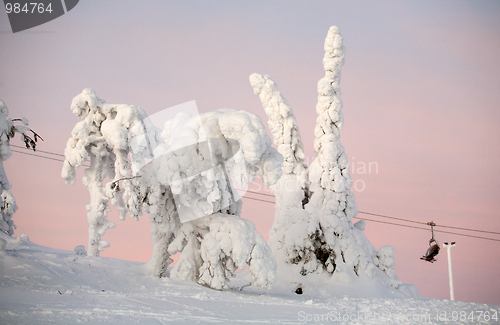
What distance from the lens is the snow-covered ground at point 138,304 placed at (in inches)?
238

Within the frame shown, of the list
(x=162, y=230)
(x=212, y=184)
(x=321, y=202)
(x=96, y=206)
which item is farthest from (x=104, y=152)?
(x=321, y=202)

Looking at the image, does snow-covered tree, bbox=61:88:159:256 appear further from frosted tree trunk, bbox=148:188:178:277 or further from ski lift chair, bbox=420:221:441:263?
ski lift chair, bbox=420:221:441:263

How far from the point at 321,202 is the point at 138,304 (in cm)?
767

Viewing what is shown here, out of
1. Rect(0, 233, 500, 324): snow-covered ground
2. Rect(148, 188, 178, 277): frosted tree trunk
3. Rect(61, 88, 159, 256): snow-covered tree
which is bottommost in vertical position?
Rect(0, 233, 500, 324): snow-covered ground

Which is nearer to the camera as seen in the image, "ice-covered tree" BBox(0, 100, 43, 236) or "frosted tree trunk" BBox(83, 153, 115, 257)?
"ice-covered tree" BBox(0, 100, 43, 236)

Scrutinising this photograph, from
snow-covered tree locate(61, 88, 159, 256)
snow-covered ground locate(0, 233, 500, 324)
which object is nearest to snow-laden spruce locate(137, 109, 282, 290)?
snow-covered tree locate(61, 88, 159, 256)

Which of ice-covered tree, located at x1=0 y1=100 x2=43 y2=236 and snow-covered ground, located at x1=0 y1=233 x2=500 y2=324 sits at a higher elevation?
ice-covered tree, located at x1=0 y1=100 x2=43 y2=236

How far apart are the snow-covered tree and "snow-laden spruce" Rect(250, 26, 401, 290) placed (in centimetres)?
473

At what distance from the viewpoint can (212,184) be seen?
9391 millimetres

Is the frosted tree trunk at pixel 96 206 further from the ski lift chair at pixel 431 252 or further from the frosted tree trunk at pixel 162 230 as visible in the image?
the ski lift chair at pixel 431 252

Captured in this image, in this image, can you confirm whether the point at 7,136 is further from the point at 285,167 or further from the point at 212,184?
the point at 285,167

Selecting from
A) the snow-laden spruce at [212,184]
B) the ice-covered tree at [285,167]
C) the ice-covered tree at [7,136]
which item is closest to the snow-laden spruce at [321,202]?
the ice-covered tree at [285,167]

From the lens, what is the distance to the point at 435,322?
24.1 feet

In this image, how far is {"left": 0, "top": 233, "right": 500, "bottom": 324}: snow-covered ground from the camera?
6047mm
